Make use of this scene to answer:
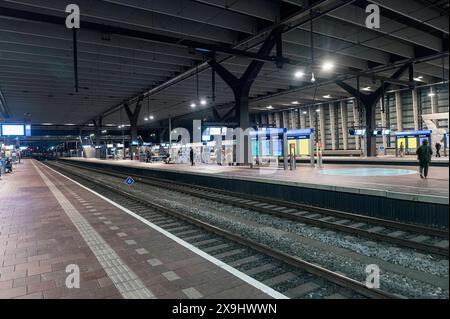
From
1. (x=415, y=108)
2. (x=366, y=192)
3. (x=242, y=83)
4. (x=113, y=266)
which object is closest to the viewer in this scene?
(x=113, y=266)

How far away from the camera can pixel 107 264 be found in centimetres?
459

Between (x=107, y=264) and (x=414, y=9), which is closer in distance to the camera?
(x=107, y=264)

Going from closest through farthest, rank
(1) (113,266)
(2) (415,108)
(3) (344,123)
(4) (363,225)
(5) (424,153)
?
(1) (113,266), (4) (363,225), (5) (424,153), (2) (415,108), (3) (344,123)

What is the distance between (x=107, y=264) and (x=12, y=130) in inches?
1121

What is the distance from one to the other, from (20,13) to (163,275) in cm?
1032

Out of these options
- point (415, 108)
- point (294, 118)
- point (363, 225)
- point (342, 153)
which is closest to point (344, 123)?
point (342, 153)

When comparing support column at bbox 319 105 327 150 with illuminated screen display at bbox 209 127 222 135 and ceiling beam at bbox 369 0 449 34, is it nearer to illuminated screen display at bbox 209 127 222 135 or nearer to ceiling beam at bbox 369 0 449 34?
illuminated screen display at bbox 209 127 222 135

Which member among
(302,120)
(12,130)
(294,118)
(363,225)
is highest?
(294,118)

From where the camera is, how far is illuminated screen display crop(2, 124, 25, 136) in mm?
26531

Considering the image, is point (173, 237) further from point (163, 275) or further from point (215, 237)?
point (163, 275)

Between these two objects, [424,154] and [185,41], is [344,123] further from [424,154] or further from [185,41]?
[424,154]

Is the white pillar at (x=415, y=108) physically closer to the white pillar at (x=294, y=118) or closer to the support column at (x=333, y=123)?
the support column at (x=333, y=123)

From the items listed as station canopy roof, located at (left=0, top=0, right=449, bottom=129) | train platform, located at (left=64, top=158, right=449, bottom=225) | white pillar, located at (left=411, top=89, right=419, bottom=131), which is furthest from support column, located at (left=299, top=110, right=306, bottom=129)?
train platform, located at (left=64, top=158, right=449, bottom=225)
